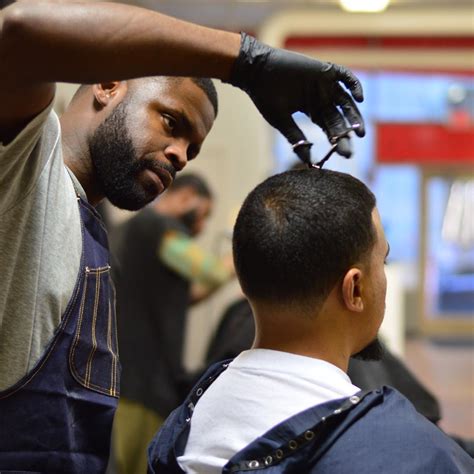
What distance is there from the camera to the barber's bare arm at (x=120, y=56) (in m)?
0.94

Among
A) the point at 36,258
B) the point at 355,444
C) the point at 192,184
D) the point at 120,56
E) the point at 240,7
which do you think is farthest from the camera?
the point at 240,7

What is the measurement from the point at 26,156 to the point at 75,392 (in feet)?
1.38

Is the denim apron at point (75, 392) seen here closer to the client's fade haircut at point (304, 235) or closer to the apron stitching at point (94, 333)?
the apron stitching at point (94, 333)

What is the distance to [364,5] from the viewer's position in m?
5.82

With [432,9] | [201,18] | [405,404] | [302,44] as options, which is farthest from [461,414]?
→ [405,404]

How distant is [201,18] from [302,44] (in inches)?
45.2

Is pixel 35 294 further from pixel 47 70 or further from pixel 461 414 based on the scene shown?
pixel 461 414

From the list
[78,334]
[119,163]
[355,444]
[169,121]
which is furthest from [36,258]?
[355,444]

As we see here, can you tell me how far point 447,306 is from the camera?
1103 cm

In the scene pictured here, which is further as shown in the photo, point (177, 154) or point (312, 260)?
point (177, 154)

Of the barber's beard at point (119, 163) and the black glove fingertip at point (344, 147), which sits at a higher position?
the black glove fingertip at point (344, 147)

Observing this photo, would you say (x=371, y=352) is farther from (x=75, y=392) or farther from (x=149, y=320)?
(x=149, y=320)

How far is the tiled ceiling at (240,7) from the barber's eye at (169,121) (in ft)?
16.2

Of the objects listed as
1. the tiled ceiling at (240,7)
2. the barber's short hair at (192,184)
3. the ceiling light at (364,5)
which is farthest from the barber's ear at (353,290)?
the tiled ceiling at (240,7)
